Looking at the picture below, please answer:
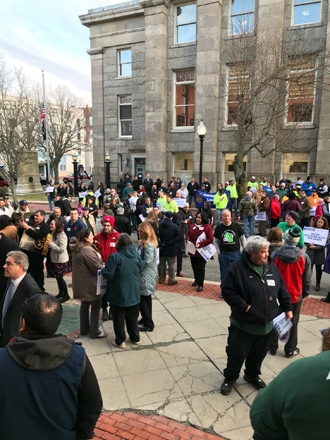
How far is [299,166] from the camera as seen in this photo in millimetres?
20156

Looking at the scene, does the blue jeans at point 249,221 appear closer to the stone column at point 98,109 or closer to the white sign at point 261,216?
the white sign at point 261,216

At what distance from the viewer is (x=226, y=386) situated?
4.27 meters

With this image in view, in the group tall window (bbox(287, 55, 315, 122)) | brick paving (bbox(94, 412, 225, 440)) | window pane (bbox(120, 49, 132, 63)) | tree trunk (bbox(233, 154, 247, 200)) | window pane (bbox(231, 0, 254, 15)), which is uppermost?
A: window pane (bbox(231, 0, 254, 15))

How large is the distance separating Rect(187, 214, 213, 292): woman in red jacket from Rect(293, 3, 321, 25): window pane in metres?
16.9

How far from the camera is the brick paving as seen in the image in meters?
3.60

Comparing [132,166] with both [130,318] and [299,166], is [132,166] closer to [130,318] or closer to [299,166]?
[299,166]

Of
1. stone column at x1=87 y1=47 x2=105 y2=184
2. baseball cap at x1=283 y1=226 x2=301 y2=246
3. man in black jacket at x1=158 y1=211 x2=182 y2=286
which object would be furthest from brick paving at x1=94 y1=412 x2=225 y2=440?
stone column at x1=87 y1=47 x2=105 y2=184

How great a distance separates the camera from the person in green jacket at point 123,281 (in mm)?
4988

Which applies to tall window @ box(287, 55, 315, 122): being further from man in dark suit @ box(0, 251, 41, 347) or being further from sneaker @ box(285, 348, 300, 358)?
man in dark suit @ box(0, 251, 41, 347)

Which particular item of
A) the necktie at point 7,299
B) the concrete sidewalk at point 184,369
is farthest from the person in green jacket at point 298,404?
the necktie at point 7,299

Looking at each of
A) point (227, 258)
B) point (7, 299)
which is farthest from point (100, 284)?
point (227, 258)

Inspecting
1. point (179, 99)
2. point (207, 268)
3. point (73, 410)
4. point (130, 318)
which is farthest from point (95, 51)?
point (73, 410)

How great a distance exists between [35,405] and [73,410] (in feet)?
0.83

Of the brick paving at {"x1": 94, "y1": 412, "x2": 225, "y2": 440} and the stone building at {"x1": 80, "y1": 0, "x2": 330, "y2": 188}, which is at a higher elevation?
the stone building at {"x1": 80, "y1": 0, "x2": 330, "y2": 188}
